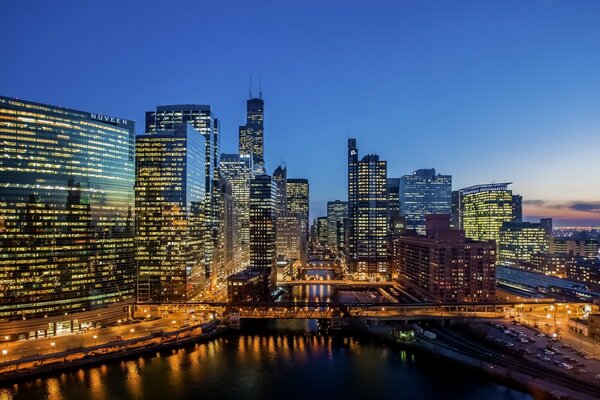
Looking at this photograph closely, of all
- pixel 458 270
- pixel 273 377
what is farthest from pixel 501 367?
pixel 458 270

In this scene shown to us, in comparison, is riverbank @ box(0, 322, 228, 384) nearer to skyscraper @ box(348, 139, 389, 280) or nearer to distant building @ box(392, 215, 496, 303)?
distant building @ box(392, 215, 496, 303)

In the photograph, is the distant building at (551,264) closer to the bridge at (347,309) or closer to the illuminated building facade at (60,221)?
the bridge at (347,309)

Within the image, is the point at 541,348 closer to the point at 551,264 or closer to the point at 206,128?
the point at 551,264

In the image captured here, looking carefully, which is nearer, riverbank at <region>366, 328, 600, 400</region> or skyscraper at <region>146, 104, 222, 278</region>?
riverbank at <region>366, 328, 600, 400</region>

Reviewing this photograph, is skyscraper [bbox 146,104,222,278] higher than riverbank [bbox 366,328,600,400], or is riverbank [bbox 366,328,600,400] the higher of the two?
skyscraper [bbox 146,104,222,278]

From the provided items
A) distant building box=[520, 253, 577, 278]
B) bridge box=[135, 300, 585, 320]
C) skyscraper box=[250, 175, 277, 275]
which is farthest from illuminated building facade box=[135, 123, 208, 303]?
distant building box=[520, 253, 577, 278]

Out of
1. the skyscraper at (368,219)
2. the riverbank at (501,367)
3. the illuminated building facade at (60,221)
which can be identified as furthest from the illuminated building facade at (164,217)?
the skyscraper at (368,219)

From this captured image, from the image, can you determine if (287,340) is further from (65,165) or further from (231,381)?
(65,165)
